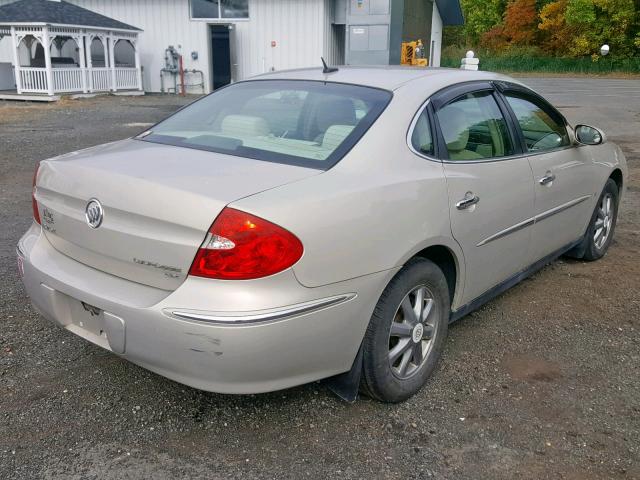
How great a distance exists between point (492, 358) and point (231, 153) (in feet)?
6.20

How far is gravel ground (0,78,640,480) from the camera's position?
2607mm

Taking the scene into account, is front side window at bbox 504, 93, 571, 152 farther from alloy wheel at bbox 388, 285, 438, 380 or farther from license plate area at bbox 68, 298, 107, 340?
license plate area at bbox 68, 298, 107, 340

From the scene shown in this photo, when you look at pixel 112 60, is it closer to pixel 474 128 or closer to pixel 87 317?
pixel 474 128

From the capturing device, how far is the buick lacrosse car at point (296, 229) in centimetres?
240

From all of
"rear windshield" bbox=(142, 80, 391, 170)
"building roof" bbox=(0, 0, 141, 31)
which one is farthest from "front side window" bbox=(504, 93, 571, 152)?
"building roof" bbox=(0, 0, 141, 31)

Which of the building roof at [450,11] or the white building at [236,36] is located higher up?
the building roof at [450,11]

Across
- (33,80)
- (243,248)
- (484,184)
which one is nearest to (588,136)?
(484,184)

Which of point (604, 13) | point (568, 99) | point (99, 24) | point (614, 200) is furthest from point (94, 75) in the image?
point (604, 13)

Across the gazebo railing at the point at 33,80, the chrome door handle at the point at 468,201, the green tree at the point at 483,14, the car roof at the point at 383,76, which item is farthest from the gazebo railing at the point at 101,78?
the green tree at the point at 483,14

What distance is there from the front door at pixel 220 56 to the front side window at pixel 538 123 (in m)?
21.7

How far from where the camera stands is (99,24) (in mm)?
21781

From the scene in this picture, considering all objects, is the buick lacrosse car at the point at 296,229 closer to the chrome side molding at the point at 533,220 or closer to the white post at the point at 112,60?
the chrome side molding at the point at 533,220

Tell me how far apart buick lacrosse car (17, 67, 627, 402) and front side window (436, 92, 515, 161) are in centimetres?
1

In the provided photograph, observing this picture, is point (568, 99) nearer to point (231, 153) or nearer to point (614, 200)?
point (614, 200)
